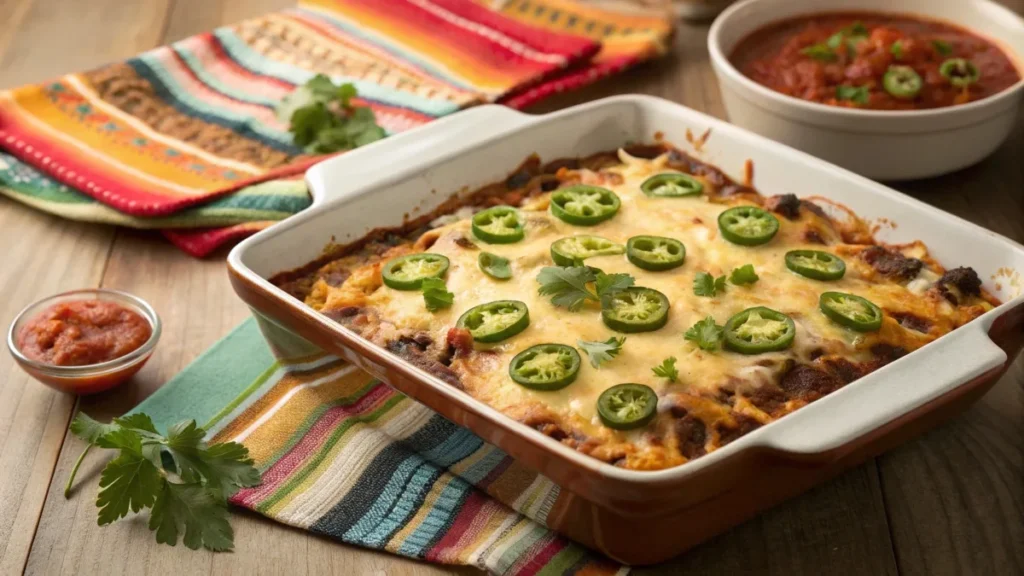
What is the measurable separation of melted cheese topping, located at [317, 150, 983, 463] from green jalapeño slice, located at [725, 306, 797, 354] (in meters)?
0.02

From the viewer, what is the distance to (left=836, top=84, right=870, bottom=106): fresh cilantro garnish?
3688 millimetres

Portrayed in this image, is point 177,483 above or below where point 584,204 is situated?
below

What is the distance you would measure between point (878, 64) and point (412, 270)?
1735 mm

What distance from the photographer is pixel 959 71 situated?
3795 millimetres

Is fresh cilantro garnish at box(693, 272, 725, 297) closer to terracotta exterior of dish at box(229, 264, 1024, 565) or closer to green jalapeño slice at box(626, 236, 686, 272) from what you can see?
green jalapeño slice at box(626, 236, 686, 272)

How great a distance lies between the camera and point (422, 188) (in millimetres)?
3201

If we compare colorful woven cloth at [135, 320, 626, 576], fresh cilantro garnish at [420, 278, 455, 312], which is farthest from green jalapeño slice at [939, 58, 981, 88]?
colorful woven cloth at [135, 320, 626, 576]

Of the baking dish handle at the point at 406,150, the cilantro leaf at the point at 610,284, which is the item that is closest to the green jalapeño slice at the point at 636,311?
the cilantro leaf at the point at 610,284

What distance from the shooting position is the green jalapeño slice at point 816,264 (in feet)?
9.23

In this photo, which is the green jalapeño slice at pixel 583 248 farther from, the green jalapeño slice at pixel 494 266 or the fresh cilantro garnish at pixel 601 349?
the fresh cilantro garnish at pixel 601 349

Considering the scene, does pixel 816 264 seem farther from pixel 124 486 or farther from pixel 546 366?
pixel 124 486

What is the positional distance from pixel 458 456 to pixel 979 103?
1962mm

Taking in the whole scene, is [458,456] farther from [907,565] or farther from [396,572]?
[907,565]

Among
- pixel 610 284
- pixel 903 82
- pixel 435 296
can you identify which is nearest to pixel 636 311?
pixel 610 284
